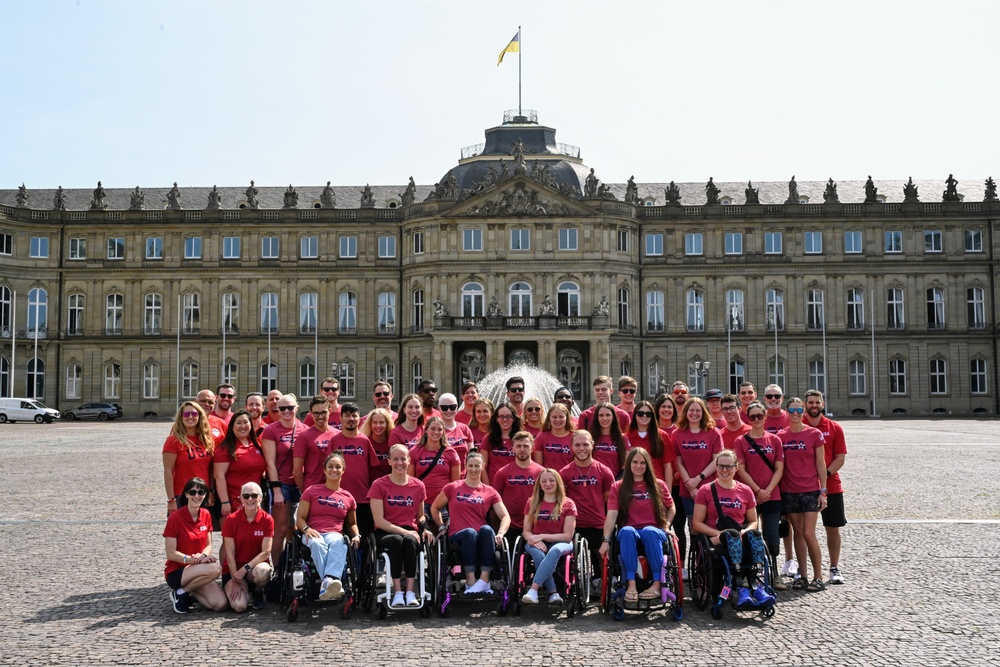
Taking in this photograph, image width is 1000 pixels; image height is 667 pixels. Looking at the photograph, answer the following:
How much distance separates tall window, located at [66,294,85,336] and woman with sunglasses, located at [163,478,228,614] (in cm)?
5476

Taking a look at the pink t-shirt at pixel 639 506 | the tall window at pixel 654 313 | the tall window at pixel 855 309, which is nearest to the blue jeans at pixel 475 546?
the pink t-shirt at pixel 639 506

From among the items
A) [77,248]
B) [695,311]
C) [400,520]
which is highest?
[77,248]

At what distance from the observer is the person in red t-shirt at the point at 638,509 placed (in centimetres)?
1047

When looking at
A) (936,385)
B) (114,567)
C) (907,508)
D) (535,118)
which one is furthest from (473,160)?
(114,567)

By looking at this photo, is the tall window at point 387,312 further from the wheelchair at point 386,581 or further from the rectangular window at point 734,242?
the wheelchair at point 386,581

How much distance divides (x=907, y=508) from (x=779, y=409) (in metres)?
6.26

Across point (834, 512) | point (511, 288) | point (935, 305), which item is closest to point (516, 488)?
point (834, 512)

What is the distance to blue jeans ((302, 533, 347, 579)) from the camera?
1043cm

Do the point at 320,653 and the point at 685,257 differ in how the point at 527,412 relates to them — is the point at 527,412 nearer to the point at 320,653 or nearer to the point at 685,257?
the point at 320,653

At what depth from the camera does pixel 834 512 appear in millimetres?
12039

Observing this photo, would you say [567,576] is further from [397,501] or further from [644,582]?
[397,501]

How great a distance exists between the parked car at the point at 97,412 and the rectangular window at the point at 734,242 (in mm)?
36992

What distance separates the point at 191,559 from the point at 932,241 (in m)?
57.3

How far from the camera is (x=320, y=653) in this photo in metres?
8.95
